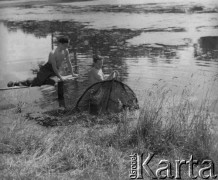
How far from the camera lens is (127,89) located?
977 cm

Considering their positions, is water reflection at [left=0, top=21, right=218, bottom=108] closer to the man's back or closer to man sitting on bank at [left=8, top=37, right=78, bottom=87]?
man sitting on bank at [left=8, top=37, right=78, bottom=87]

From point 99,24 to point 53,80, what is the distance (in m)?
15.1

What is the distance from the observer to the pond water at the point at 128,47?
12.6 metres

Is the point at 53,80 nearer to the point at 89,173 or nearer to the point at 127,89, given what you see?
the point at 127,89

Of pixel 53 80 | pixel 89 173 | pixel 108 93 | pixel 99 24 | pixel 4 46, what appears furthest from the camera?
pixel 99 24

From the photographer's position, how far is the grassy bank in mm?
5863

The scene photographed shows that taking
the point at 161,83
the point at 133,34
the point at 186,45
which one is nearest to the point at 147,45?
the point at 186,45

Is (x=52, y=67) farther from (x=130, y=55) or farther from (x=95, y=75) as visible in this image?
(x=130, y=55)

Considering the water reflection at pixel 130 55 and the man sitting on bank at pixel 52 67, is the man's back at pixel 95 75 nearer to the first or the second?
the man sitting on bank at pixel 52 67

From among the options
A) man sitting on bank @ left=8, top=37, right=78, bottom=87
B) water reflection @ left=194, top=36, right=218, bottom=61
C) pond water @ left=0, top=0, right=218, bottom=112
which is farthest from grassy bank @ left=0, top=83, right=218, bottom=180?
water reflection @ left=194, top=36, right=218, bottom=61

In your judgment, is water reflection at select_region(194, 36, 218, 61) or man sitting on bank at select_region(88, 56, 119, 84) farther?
water reflection at select_region(194, 36, 218, 61)

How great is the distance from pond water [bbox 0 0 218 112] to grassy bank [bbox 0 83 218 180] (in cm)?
376

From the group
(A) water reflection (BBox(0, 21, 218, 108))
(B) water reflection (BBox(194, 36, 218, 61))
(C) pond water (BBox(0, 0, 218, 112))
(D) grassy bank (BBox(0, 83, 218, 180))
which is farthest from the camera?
(B) water reflection (BBox(194, 36, 218, 61))

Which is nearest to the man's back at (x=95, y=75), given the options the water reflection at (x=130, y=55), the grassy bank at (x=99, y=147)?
the water reflection at (x=130, y=55)
